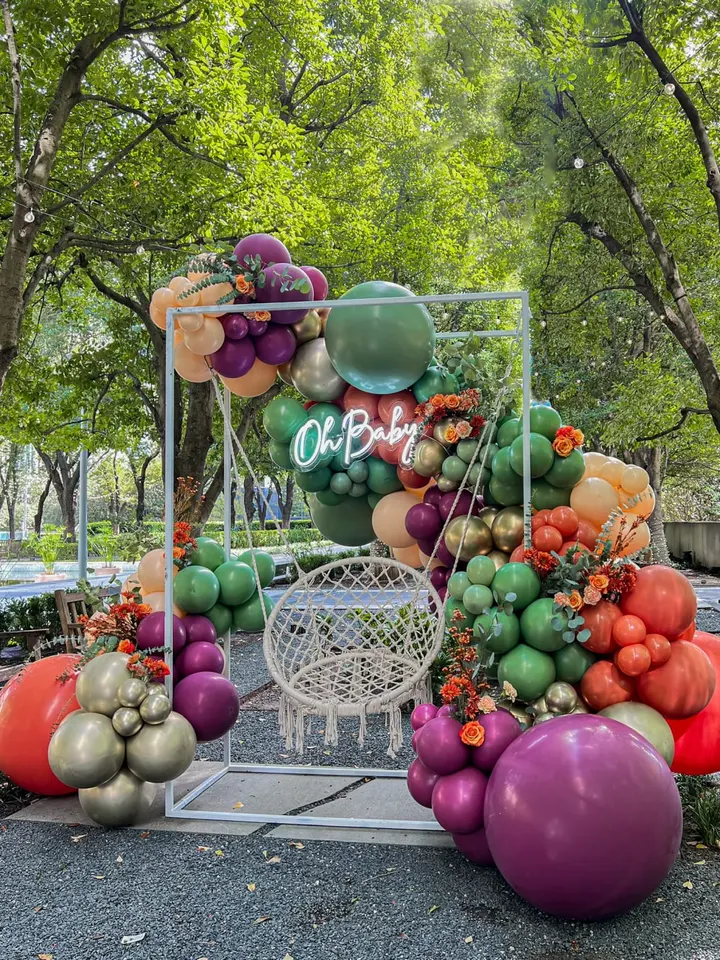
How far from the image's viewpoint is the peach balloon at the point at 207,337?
388cm

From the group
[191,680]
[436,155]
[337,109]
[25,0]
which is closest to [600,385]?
[436,155]

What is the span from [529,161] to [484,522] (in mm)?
7118

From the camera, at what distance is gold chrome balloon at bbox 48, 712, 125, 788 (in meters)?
3.38

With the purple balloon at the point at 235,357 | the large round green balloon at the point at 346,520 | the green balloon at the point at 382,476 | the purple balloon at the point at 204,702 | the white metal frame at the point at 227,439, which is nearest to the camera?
the white metal frame at the point at 227,439

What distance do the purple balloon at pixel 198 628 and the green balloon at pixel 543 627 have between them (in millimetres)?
1707

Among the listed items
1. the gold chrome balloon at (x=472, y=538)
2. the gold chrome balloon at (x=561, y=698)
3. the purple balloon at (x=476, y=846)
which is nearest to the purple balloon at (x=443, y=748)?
the purple balloon at (x=476, y=846)

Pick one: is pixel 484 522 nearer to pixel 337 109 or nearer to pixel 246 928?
pixel 246 928

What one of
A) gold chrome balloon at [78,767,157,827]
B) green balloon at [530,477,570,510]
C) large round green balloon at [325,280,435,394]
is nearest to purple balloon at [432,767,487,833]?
green balloon at [530,477,570,510]

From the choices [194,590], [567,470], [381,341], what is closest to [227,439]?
[194,590]

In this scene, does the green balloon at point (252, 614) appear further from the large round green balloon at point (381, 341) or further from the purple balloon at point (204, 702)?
the large round green balloon at point (381, 341)

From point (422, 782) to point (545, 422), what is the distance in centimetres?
167

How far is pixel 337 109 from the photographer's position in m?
10.8

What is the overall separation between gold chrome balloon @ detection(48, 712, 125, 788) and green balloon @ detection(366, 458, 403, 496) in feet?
5.96

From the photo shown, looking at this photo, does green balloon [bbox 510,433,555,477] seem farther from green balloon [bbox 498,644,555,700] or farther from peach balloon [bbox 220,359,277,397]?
peach balloon [bbox 220,359,277,397]
